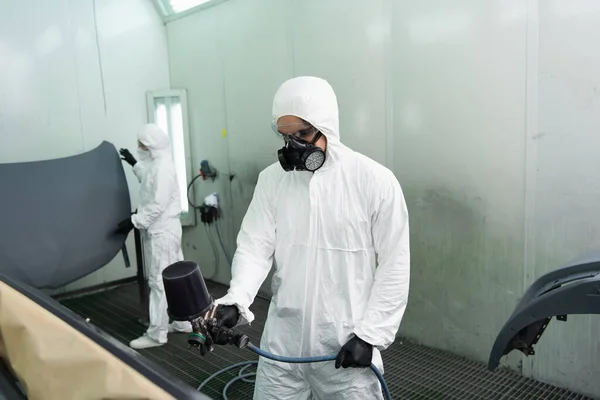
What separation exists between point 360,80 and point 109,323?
2.27 meters

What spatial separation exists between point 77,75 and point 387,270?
10.7 ft

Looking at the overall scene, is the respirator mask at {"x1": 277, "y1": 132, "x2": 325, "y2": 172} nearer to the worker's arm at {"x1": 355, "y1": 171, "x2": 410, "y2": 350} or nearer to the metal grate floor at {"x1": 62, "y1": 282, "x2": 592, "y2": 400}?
the worker's arm at {"x1": 355, "y1": 171, "x2": 410, "y2": 350}

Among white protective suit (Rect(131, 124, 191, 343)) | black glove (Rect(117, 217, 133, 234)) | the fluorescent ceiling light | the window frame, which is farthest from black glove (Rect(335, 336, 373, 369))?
the fluorescent ceiling light

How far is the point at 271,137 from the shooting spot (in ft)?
10.8

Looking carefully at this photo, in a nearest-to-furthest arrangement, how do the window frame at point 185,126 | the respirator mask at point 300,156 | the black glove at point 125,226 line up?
1. the respirator mask at point 300,156
2. the black glove at point 125,226
3. the window frame at point 185,126

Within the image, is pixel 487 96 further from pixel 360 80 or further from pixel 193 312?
pixel 193 312

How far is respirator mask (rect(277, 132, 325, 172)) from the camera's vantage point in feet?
4.40

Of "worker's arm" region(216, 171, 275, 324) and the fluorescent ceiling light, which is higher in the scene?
the fluorescent ceiling light

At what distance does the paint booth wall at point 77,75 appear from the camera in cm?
338

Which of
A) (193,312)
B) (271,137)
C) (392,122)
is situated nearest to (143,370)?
(193,312)

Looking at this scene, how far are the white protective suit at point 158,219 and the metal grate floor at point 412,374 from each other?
0.21 meters

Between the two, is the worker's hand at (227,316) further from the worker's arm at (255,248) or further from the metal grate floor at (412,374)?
the metal grate floor at (412,374)

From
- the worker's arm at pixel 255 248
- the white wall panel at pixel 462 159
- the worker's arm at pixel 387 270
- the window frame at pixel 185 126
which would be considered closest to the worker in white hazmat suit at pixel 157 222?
the window frame at pixel 185 126

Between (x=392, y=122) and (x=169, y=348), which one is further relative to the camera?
(x=169, y=348)
